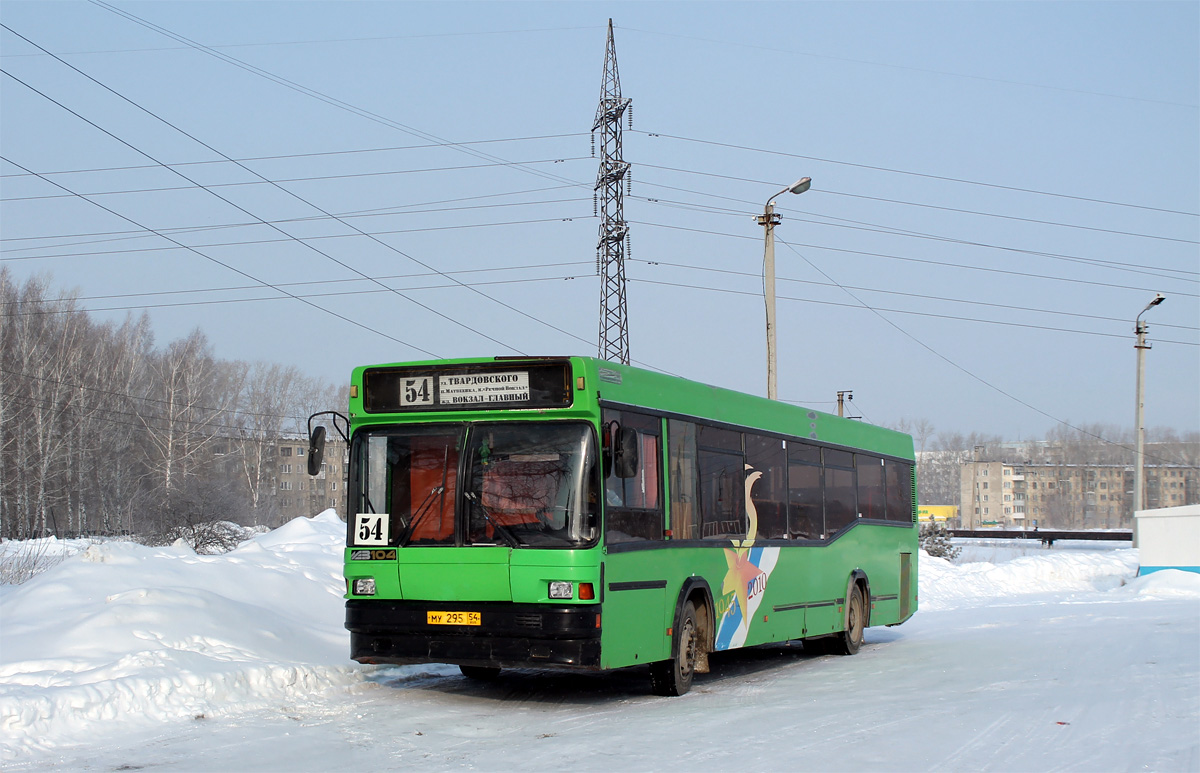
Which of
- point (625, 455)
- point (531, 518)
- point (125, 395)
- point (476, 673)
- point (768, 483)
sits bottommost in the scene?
point (476, 673)

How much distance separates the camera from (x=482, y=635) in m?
9.83

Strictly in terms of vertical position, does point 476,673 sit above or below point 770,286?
below

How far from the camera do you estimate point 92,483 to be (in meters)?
59.2

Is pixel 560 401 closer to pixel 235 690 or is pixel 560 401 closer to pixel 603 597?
pixel 603 597

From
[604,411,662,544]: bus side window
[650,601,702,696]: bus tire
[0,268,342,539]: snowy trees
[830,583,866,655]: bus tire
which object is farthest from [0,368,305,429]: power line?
[604,411,662,544]: bus side window

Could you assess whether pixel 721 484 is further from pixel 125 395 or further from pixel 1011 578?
pixel 125 395

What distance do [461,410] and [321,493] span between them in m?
83.8

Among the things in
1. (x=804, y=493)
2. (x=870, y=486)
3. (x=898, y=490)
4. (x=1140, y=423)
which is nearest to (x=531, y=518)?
(x=804, y=493)

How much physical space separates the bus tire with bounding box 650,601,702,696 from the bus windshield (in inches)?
84.8

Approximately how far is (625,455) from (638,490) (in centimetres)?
79

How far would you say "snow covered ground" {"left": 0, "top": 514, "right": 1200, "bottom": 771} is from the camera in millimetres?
7922

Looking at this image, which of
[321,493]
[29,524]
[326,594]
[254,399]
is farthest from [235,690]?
[321,493]

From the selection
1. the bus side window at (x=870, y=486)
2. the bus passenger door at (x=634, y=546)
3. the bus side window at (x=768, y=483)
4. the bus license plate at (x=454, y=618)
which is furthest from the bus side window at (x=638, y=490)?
the bus side window at (x=870, y=486)

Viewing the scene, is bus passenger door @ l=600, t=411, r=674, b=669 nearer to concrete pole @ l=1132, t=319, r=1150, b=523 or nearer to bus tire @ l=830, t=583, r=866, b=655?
bus tire @ l=830, t=583, r=866, b=655
